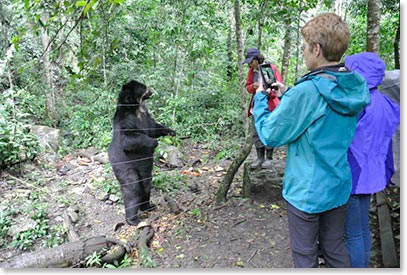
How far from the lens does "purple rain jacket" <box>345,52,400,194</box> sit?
5.85ft

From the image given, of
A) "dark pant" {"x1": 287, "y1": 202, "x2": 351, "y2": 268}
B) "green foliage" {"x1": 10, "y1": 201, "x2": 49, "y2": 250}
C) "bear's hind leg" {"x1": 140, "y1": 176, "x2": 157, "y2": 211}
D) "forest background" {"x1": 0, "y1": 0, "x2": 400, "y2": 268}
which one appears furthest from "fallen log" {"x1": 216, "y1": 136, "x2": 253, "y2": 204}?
"green foliage" {"x1": 10, "y1": 201, "x2": 49, "y2": 250}

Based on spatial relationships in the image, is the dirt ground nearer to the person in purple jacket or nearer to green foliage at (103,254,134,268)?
green foliage at (103,254,134,268)

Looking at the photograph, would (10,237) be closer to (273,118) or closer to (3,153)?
(3,153)

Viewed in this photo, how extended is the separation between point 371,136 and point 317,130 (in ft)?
1.65

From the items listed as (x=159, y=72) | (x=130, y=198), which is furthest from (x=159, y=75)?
(x=130, y=198)

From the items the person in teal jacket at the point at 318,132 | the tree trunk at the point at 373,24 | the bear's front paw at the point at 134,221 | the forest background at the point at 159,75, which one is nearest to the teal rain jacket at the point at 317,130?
the person in teal jacket at the point at 318,132

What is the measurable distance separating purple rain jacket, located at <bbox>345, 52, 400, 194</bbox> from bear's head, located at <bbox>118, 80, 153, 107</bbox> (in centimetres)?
219

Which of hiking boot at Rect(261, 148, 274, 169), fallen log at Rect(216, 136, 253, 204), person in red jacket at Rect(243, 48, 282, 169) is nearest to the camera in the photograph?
fallen log at Rect(216, 136, 253, 204)

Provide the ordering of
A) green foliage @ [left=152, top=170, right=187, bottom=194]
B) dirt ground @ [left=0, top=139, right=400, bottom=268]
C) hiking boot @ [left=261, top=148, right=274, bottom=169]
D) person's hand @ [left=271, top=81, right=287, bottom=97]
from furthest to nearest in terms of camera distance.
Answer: green foliage @ [left=152, top=170, right=187, bottom=194], hiking boot @ [left=261, top=148, right=274, bottom=169], dirt ground @ [left=0, top=139, right=400, bottom=268], person's hand @ [left=271, top=81, right=287, bottom=97]

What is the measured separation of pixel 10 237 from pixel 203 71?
12.7ft

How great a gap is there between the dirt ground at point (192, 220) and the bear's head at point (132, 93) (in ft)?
4.05

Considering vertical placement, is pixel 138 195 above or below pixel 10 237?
above

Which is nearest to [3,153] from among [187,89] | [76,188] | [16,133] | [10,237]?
[16,133]

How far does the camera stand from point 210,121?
5.70 meters
